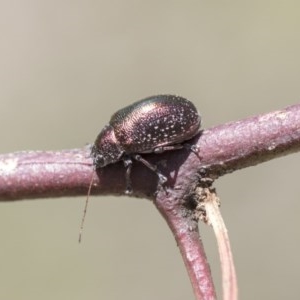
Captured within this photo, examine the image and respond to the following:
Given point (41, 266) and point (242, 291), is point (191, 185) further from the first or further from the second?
point (41, 266)

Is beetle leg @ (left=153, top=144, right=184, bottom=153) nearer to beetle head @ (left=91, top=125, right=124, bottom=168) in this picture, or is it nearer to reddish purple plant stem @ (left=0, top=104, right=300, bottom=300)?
reddish purple plant stem @ (left=0, top=104, right=300, bottom=300)

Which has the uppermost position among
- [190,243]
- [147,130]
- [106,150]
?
[147,130]

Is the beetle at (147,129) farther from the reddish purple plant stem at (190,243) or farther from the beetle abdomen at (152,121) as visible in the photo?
the reddish purple plant stem at (190,243)

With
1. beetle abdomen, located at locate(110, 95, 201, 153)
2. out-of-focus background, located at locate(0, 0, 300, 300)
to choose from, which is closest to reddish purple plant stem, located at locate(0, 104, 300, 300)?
beetle abdomen, located at locate(110, 95, 201, 153)

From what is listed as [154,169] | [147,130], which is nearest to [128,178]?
[154,169]

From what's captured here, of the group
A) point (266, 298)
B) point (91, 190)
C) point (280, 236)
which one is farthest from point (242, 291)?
point (91, 190)

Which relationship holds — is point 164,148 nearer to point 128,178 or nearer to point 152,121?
point 128,178

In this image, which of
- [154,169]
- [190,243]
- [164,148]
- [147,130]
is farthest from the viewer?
[147,130]
